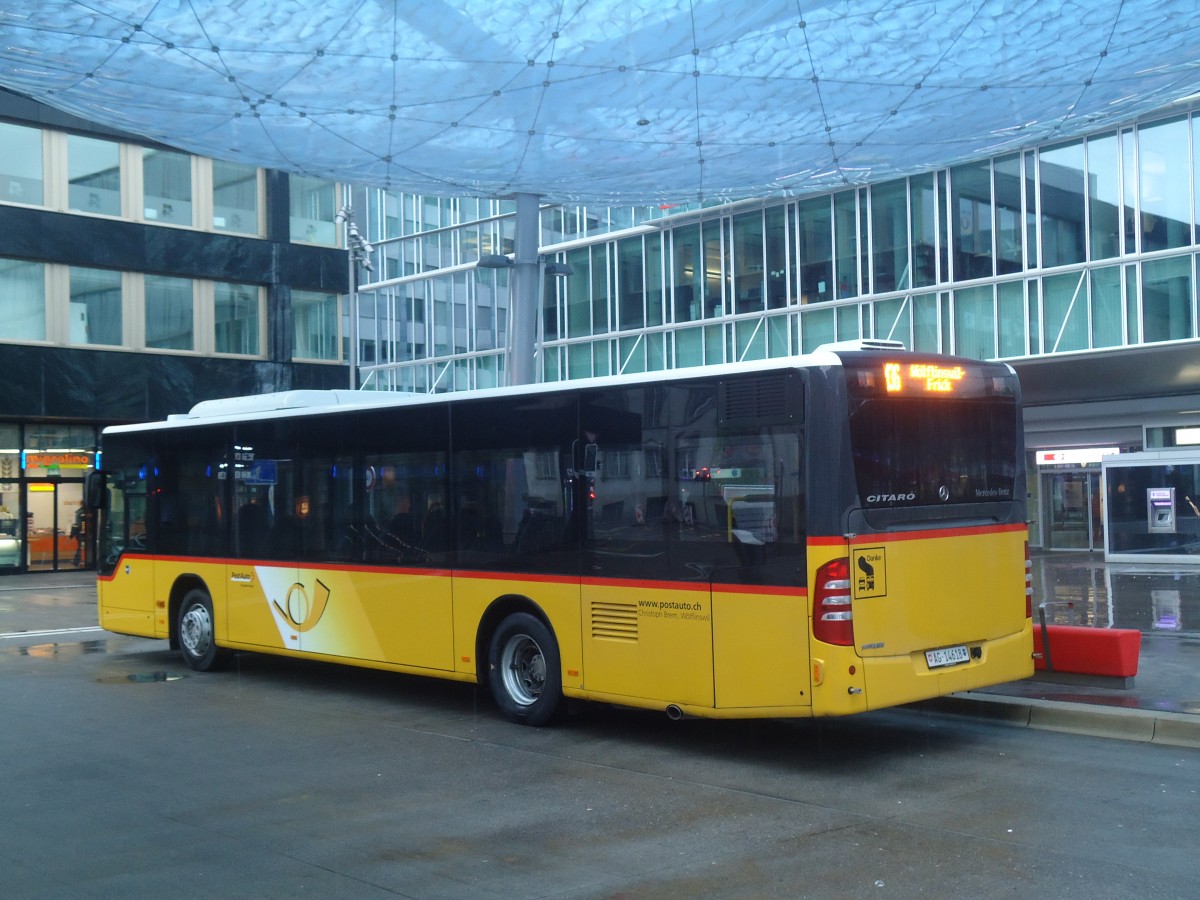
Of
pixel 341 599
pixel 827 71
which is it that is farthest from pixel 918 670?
pixel 827 71

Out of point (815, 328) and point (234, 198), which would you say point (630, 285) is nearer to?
point (815, 328)

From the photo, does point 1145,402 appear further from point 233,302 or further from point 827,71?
point 233,302

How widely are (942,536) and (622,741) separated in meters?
3.07

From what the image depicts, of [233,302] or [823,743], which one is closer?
[823,743]

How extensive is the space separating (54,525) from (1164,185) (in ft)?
96.1

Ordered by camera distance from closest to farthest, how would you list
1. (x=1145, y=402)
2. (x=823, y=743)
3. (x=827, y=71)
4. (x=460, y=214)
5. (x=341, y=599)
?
(x=823, y=743), (x=341, y=599), (x=827, y=71), (x=1145, y=402), (x=460, y=214)

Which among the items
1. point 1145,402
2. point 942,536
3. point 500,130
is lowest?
point 942,536

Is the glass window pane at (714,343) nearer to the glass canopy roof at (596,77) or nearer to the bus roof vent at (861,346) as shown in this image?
the glass canopy roof at (596,77)

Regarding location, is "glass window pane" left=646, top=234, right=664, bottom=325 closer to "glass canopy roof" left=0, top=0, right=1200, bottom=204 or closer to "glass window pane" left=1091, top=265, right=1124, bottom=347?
"glass window pane" left=1091, top=265, right=1124, bottom=347

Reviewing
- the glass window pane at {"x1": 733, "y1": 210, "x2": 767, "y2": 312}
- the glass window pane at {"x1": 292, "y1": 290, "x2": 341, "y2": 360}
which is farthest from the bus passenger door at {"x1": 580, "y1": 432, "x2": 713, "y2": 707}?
the glass window pane at {"x1": 292, "y1": 290, "x2": 341, "y2": 360}

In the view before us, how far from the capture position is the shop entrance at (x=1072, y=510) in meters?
33.2

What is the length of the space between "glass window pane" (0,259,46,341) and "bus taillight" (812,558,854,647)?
29.6 metres

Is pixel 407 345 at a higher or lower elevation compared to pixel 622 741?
higher

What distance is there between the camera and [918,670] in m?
8.94
